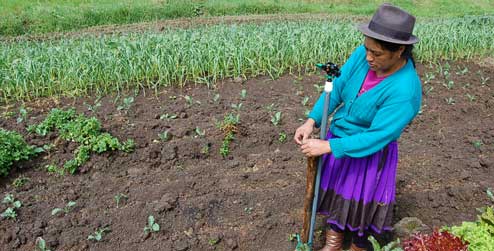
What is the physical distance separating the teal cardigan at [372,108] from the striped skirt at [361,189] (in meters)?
0.19

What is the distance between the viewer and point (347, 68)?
265cm

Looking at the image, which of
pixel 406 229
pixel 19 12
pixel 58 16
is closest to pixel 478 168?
pixel 406 229

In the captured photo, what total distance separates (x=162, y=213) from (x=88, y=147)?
1047 mm

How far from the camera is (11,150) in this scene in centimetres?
391

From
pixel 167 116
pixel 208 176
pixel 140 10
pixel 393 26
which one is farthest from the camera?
pixel 140 10

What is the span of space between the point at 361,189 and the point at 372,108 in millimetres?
525

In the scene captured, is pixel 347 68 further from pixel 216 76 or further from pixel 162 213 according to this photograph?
pixel 216 76

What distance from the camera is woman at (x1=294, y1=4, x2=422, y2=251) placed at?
2.33 metres

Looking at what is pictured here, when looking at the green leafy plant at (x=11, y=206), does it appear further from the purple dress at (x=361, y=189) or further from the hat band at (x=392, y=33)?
the hat band at (x=392, y=33)

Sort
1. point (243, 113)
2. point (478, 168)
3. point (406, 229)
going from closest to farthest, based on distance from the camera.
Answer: point (406, 229) < point (478, 168) < point (243, 113)

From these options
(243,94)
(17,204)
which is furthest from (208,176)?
(243,94)

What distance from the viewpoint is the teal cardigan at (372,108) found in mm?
2383

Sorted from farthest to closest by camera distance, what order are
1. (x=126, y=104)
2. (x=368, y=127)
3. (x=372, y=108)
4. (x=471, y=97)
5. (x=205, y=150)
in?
(x=471, y=97), (x=126, y=104), (x=205, y=150), (x=368, y=127), (x=372, y=108)

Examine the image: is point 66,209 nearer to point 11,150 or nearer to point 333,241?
point 11,150
